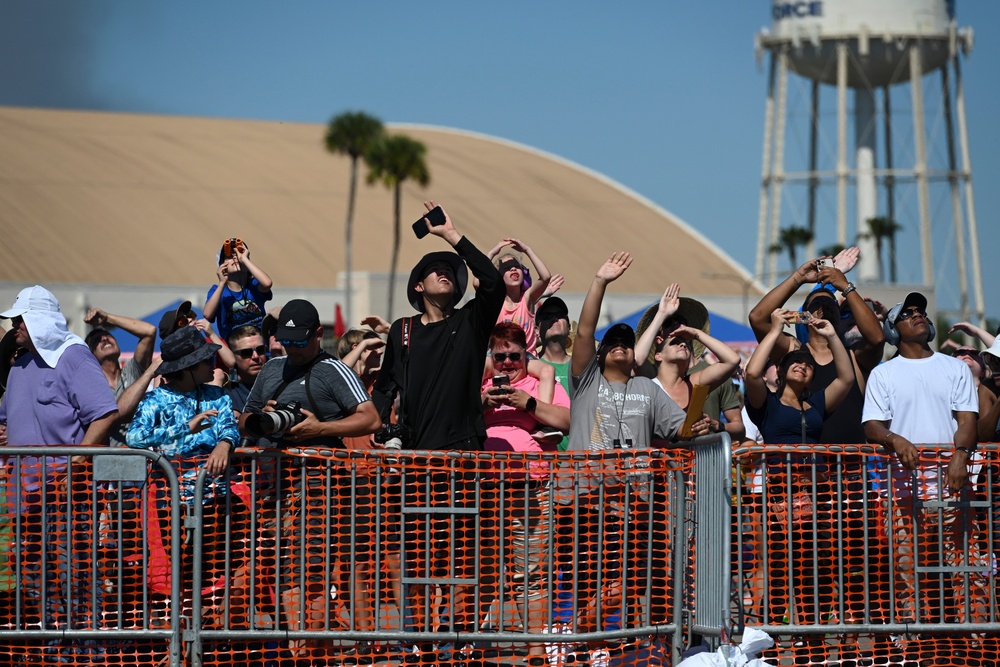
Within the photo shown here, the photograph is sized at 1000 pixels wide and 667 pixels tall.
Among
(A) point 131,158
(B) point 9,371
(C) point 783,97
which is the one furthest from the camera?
(A) point 131,158

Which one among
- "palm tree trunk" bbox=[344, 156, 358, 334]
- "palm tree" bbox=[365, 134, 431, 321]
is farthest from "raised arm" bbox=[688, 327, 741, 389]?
"palm tree" bbox=[365, 134, 431, 321]

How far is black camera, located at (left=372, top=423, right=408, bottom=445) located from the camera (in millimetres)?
8133

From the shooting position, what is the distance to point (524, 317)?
1039 cm

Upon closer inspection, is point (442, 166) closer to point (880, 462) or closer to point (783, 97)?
point (783, 97)

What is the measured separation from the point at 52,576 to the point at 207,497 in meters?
0.86

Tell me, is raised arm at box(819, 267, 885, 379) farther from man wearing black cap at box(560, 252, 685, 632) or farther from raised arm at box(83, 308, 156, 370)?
raised arm at box(83, 308, 156, 370)

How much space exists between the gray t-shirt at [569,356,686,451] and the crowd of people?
12 millimetres

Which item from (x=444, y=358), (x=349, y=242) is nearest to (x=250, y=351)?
(x=444, y=358)

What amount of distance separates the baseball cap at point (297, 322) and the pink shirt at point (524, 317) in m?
2.47

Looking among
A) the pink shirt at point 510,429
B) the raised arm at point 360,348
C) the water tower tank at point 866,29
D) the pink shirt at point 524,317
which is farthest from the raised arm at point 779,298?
the water tower tank at point 866,29

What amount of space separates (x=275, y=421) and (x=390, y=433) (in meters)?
0.78

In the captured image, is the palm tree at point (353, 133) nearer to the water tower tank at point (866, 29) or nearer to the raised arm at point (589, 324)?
the water tower tank at point (866, 29)

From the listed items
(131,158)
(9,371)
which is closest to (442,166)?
(131,158)

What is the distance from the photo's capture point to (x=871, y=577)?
805cm
